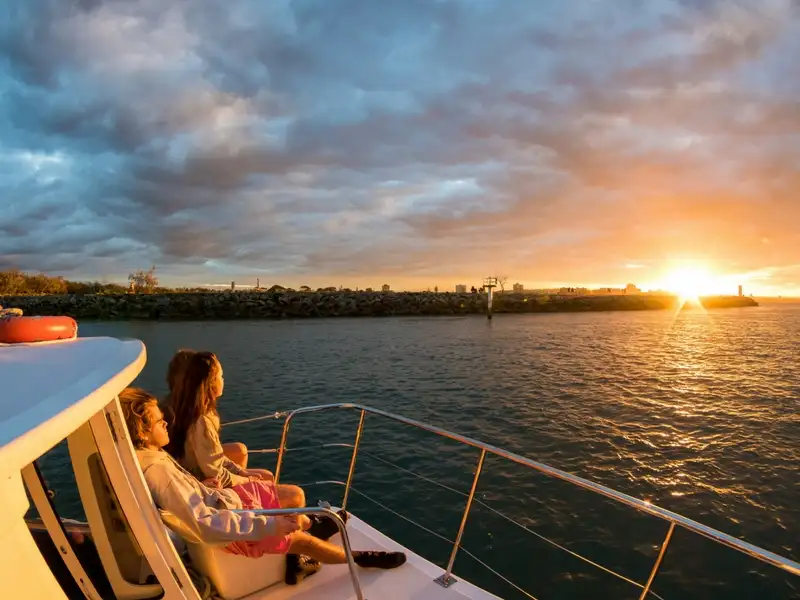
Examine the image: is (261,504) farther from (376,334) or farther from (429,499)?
(376,334)

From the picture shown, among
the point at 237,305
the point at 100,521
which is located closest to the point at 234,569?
the point at 100,521

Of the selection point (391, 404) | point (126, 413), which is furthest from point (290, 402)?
point (126, 413)

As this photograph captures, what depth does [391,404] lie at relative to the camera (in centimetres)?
1598

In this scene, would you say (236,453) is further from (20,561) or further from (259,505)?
(20,561)

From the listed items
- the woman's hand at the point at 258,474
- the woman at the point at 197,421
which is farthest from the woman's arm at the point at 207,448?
the woman's hand at the point at 258,474

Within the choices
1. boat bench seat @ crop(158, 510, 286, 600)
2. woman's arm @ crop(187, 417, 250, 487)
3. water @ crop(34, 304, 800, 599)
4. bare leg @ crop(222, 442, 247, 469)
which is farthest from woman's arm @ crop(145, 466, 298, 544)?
water @ crop(34, 304, 800, 599)

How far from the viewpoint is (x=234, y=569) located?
11.7 feet

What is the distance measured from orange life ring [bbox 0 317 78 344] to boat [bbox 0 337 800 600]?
48mm

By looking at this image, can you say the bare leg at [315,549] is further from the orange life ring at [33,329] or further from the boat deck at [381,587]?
the orange life ring at [33,329]

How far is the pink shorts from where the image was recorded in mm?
3494

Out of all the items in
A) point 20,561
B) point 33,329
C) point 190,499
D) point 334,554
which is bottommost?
point 334,554

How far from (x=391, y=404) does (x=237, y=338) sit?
21.4 meters

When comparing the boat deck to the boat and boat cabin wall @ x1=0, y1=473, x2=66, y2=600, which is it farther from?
boat cabin wall @ x1=0, y1=473, x2=66, y2=600

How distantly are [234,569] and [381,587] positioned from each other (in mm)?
1085
